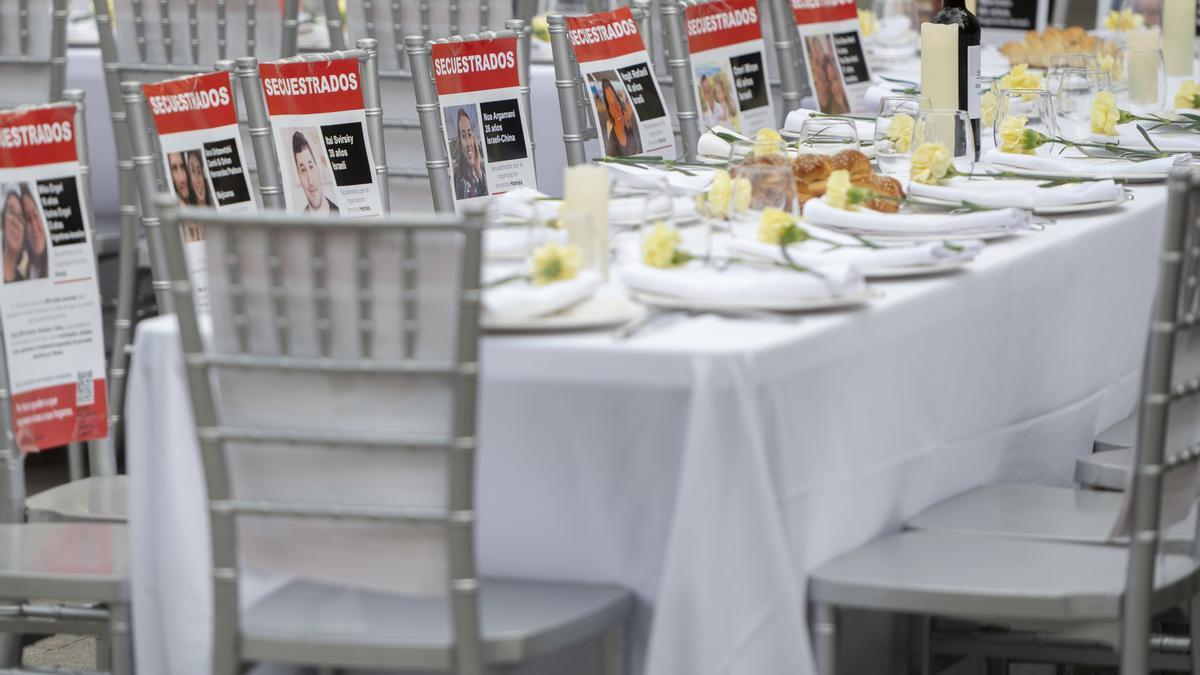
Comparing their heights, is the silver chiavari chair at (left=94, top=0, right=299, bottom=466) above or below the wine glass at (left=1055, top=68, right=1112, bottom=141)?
above

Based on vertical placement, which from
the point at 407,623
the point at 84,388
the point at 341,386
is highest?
the point at 341,386

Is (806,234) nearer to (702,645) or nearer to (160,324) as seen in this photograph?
(702,645)

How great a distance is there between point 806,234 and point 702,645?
2.19 feet

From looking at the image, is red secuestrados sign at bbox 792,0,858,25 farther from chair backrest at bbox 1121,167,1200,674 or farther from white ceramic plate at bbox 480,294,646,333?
white ceramic plate at bbox 480,294,646,333

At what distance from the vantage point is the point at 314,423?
179cm

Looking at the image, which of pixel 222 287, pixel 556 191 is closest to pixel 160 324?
pixel 222 287

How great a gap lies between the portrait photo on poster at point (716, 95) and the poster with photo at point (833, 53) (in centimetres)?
46

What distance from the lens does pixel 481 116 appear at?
327 centimetres

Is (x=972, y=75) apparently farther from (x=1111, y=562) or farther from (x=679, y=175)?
(x=1111, y=562)

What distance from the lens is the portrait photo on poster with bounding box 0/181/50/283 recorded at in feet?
7.20

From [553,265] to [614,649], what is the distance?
0.43 m

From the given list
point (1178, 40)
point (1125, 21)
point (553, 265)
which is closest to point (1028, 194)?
point (553, 265)

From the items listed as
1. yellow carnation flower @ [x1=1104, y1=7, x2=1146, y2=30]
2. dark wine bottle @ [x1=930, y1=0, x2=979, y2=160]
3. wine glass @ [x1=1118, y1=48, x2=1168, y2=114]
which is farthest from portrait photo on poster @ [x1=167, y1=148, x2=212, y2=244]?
yellow carnation flower @ [x1=1104, y1=7, x2=1146, y2=30]

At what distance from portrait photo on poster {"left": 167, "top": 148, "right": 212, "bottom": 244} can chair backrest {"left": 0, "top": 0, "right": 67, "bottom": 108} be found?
2.31 meters
